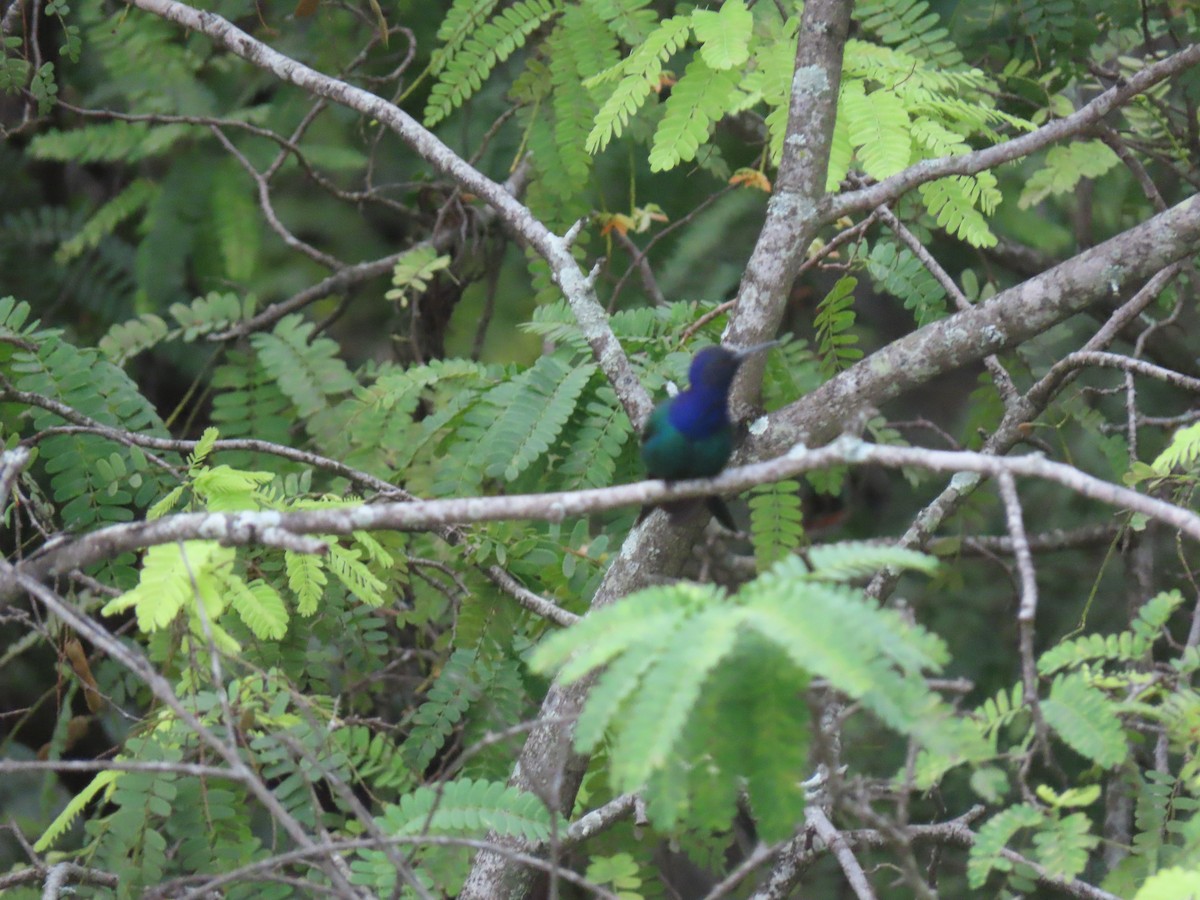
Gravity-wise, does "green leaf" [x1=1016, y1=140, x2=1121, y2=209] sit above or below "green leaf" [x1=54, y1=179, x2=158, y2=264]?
above

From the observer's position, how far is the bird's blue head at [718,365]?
11.6 ft

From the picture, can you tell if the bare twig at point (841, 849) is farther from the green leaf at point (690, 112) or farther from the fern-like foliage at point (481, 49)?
the fern-like foliage at point (481, 49)

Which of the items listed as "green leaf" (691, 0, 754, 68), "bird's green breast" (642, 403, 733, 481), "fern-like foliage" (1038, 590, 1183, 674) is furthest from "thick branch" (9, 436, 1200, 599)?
"green leaf" (691, 0, 754, 68)

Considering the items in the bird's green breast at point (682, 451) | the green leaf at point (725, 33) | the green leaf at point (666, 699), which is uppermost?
the green leaf at point (725, 33)

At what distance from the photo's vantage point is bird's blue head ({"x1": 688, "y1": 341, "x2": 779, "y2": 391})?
3.53 m

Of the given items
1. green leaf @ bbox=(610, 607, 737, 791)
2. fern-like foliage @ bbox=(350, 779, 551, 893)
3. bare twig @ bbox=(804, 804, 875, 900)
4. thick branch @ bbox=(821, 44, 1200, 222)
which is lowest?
bare twig @ bbox=(804, 804, 875, 900)

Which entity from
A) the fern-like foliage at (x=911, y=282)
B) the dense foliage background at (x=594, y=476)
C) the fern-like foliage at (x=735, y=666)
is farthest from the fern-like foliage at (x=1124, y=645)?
the fern-like foliage at (x=911, y=282)

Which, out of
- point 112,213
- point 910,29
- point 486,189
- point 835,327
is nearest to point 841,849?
point 835,327

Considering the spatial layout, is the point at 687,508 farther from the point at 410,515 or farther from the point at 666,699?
the point at 666,699

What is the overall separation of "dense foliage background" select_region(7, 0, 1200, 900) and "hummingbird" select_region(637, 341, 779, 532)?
0.49ft

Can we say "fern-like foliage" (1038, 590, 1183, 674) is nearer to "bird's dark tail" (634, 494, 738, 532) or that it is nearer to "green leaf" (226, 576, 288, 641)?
"bird's dark tail" (634, 494, 738, 532)

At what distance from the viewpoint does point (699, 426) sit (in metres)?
3.45

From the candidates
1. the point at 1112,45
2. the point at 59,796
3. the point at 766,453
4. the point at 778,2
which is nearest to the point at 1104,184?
the point at 1112,45

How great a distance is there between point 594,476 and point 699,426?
65cm
